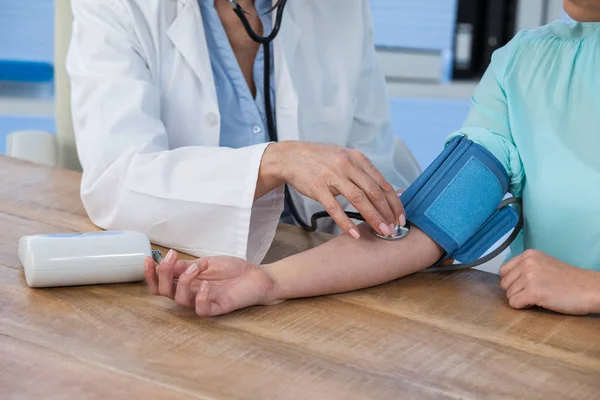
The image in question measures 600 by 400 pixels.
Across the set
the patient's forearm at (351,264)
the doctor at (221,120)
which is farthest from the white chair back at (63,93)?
the patient's forearm at (351,264)

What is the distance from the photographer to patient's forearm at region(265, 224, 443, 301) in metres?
1.06

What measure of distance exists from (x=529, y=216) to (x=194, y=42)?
2.06 ft

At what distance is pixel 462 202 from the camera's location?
120 cm

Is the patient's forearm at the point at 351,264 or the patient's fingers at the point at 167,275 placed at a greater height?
the patient's fingers at the point at 167,275

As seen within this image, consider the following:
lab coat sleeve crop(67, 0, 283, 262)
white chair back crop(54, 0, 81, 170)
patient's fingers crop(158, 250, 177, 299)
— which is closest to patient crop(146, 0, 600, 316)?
patient's fingers crop(158, 250, 177, 299)

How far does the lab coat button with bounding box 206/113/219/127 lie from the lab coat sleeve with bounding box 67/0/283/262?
107 mm

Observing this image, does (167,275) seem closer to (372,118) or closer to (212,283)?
(212,283)

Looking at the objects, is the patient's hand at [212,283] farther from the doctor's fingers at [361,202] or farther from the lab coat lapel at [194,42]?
the lab coat lapel at [194,42]

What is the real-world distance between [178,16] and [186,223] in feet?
1.40

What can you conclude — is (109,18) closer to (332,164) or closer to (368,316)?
(332,164)

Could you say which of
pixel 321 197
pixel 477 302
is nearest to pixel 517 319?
pixel 477 302

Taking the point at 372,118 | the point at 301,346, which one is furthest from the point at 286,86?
the point at 301,346

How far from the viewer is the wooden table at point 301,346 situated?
810mm

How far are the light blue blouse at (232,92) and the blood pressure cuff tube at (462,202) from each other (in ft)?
1.51
